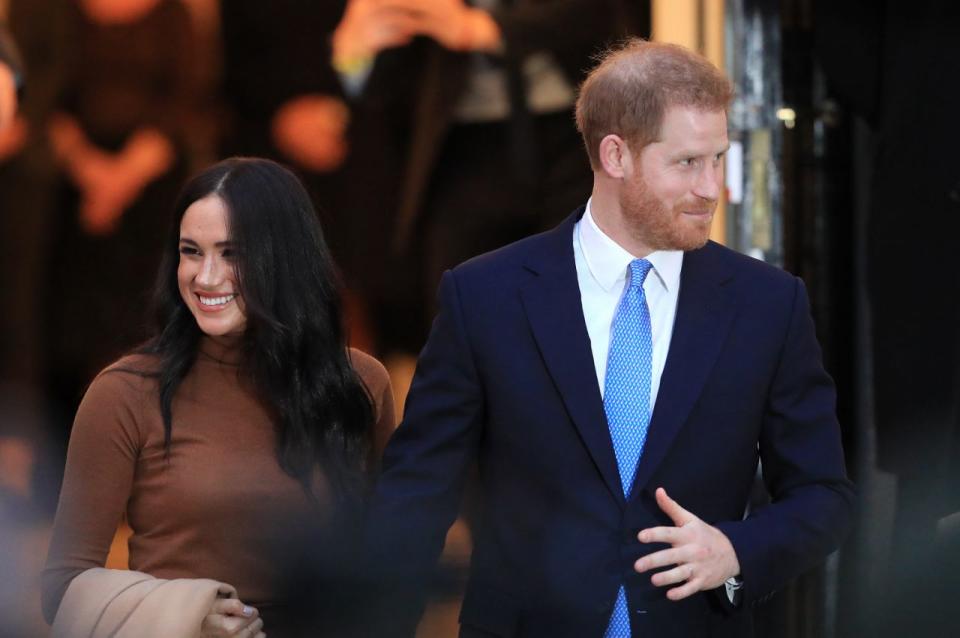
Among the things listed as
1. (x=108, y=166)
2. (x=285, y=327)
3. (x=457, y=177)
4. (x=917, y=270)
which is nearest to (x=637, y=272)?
(x=285, y=327)

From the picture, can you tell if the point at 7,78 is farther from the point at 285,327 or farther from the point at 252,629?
the point at 252,629

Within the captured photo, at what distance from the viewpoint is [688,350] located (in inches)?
113

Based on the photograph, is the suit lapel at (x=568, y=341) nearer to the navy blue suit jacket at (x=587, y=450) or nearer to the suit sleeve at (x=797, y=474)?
the navy blue suit jacket at (x=587, y=450)

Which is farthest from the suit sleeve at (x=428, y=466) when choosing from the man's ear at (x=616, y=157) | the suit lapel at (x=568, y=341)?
the man's ear at (x=616, y=157)

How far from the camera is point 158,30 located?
5773 mm

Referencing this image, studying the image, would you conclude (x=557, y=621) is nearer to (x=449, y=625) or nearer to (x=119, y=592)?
(x=119, y=592)

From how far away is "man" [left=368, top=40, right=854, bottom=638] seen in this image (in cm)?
284

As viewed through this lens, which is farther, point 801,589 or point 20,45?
point 20,45

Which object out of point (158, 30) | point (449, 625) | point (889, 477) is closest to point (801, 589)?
point (889, 477)

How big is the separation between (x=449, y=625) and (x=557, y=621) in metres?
2.42

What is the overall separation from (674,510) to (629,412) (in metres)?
0.22

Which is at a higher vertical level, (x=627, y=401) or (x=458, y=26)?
(x=458, y=26)

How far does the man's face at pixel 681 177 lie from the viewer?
2857 mm

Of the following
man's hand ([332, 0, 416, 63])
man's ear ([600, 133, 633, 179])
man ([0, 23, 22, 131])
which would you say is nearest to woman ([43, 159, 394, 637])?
man's ear ([600, 133, 633, 179])
